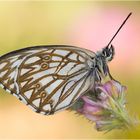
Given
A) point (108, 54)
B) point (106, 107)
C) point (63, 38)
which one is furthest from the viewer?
point (63, 38)

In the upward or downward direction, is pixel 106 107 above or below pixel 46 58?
below

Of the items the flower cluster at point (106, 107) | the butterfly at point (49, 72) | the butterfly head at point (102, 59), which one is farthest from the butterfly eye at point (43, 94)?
the flower cluster at point (106, 107)

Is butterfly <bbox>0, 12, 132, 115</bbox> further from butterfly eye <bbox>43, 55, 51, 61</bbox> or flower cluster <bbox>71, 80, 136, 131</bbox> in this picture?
flower cluster <bbox>71, 80, 136, 131</bbox>

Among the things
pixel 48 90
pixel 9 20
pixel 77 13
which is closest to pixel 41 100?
pixel 48 90

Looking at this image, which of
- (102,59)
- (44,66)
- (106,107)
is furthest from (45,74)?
(106,107)

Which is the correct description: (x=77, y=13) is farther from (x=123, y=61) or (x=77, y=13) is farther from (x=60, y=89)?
(x=60, y=89)

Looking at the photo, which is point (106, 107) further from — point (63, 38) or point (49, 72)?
point (63, 38)
